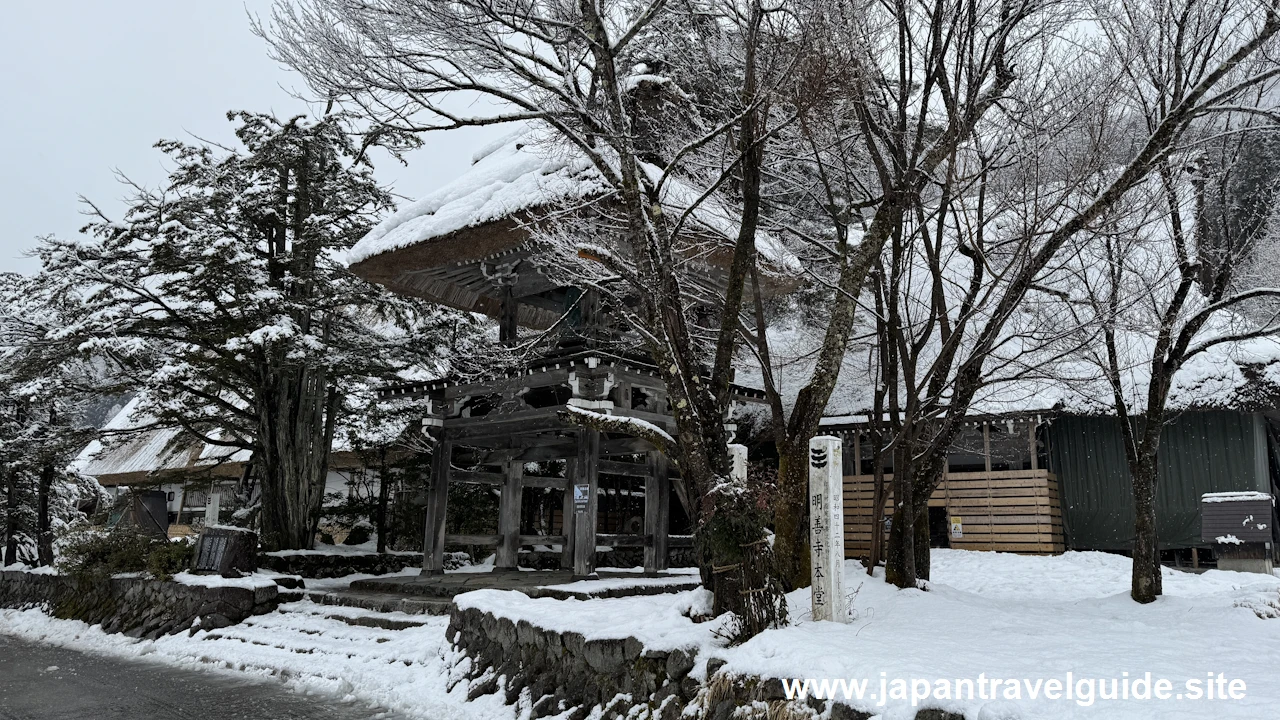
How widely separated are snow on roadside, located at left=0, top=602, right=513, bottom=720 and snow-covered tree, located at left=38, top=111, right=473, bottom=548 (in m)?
3.88

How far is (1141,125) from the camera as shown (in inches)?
334

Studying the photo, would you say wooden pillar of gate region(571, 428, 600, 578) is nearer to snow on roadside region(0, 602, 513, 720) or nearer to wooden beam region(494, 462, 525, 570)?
snow on roadside region(0, 602, 513, 720)

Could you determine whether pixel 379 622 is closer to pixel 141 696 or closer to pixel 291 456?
pixel 141 696

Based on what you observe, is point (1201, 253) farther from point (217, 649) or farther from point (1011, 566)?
point (217, 649)

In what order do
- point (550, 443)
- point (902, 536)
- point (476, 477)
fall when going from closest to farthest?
point (902, 536) < point (550, 443) < point (476, 477)

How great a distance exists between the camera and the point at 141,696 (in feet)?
25.6

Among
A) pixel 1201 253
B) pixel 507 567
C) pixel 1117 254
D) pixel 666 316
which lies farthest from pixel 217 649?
pixel 1201 253

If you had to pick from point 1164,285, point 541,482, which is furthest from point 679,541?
point 1164,285

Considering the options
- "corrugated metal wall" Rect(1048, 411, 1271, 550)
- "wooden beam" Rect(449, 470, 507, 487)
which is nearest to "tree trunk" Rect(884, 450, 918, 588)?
"wooden beam" Rect(449, 470, 507, 487)

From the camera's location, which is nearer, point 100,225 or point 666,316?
point 666,316

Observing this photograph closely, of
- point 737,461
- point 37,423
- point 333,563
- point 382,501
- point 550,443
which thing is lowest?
point 333,563

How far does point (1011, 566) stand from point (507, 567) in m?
7.72

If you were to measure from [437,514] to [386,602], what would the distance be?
2133 millimetres

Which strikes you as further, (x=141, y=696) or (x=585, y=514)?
(x=585, y=514)
